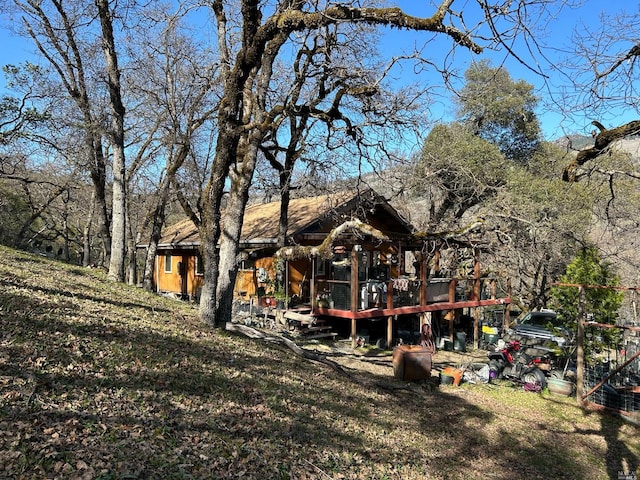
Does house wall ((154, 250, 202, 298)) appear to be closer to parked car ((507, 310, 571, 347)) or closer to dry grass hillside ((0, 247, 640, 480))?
dry grass hillside ((0, 247, 640, 480))

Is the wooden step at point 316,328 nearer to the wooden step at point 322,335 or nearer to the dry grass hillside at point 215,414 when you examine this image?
the wooden step at point 322,335

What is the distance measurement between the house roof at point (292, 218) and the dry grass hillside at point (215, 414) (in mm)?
7262

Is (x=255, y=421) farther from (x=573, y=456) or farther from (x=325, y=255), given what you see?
(x=325, y=255)

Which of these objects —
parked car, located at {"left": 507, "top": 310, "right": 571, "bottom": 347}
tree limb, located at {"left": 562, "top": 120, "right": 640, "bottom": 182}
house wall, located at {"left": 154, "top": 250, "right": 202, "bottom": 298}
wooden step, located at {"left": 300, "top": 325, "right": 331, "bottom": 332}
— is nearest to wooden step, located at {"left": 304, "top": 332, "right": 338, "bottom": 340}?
wooden step, located at {"left": 300, "top": 325, "right": 331, "bottom": 332}

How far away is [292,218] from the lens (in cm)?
1930

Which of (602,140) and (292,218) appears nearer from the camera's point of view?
(602,140)

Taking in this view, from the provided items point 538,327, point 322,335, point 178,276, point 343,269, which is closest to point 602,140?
point 322,335

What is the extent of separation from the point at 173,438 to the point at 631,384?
10.4 meters

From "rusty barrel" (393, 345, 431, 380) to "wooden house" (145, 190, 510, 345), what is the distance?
3742 millimetres

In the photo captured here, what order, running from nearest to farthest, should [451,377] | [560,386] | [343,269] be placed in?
[560,386]
[451,377]
[343,269]

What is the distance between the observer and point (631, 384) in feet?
34.2

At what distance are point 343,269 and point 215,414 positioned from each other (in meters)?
12.2

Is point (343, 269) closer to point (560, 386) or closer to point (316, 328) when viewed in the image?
point (316, 328)

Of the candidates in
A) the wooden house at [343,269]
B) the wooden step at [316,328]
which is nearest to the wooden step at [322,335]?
the wooden step at [316,328]
